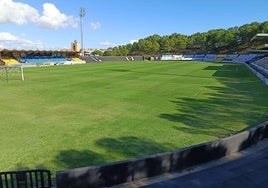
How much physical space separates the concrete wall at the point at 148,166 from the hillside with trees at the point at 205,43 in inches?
5535

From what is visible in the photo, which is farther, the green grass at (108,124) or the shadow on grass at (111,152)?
the green grass at (108,124)

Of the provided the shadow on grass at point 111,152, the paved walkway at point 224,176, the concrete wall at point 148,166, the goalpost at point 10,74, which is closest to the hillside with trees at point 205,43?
the goalpost at point 10,74

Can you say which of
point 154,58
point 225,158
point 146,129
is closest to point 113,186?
point 225,158

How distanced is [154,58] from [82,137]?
5297 inches

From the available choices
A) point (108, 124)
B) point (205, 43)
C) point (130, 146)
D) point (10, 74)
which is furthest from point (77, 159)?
point (205, 43)

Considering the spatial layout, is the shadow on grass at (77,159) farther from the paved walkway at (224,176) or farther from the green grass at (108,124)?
the paved walkway at (224,176)

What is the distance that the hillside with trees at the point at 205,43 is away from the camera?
14805 centimetres

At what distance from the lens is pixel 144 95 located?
971 inches

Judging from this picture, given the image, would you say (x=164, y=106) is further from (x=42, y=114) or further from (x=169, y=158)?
(x=169, y=158)

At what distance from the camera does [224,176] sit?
872 cm

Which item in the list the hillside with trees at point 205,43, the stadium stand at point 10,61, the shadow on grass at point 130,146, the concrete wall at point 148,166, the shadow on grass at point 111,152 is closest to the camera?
the concrete wall at point 148,166

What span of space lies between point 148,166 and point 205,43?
541 ft

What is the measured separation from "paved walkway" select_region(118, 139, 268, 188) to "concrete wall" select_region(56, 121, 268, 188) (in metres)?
0.21

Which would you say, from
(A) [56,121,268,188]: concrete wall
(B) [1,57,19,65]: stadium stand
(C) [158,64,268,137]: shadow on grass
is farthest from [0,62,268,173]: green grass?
(B) [1,57,19,65]: stadium stand
